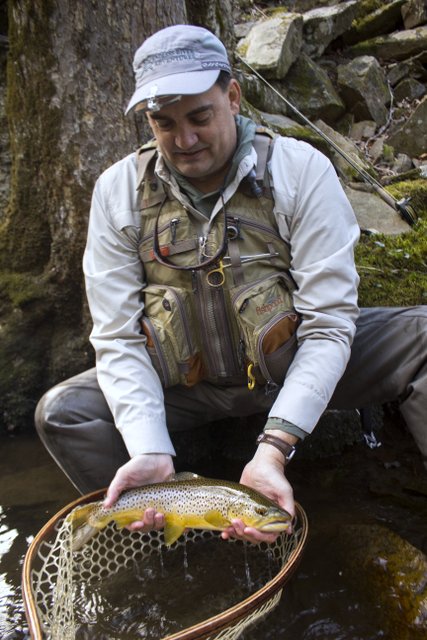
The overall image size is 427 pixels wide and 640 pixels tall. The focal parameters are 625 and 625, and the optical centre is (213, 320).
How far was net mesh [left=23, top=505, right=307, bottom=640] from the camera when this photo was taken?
7.94 feet

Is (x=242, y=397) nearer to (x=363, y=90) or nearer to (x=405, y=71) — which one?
(x=363, y=90)

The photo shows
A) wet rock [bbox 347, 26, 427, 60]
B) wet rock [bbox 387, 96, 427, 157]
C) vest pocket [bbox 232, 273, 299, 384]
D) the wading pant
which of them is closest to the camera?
vest pocket [bbox 232, 273, 299, 384]

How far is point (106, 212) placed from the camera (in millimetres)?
3529

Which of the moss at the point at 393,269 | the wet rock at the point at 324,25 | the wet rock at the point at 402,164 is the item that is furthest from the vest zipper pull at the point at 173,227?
the wet rock at the point at 324,25

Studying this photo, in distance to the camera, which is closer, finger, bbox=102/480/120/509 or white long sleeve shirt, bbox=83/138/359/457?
finger, bbox=102/480/120/509

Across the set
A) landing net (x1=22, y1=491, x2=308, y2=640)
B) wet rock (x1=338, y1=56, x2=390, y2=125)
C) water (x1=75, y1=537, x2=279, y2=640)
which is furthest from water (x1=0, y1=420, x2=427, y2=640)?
wet rock (x1=338, y1=56, x2=390, y2=125)

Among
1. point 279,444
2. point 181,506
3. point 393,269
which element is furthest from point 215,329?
point 393,269

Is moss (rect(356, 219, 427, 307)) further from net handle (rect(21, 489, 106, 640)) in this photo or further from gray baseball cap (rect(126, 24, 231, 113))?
net handle (rect(21, 489, 106, 640))

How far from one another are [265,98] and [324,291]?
19.9 ft

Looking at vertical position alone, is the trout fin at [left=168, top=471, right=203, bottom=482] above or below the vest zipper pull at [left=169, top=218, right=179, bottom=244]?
below

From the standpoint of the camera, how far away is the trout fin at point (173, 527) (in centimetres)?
294

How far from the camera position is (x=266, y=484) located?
2859mm

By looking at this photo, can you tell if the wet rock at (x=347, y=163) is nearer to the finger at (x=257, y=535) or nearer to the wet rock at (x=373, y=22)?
the wet rock at (x=373, y=22)

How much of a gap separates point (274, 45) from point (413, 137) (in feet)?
8.97
